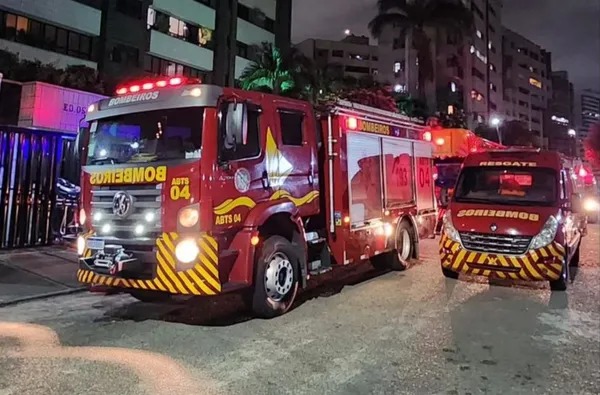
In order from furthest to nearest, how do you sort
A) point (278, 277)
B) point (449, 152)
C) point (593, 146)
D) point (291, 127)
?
point (593, 146) → point (449, 152) → point (291, 127) → point (278, 277)

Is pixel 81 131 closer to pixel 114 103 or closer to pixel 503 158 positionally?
pixel 114 103

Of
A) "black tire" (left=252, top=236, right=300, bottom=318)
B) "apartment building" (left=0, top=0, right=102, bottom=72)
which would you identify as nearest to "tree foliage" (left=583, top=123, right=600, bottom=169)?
"apartment building" (left=0, top=0, right=102, bottom=72)

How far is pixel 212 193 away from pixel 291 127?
1884 mm

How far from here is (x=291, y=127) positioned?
7316mm

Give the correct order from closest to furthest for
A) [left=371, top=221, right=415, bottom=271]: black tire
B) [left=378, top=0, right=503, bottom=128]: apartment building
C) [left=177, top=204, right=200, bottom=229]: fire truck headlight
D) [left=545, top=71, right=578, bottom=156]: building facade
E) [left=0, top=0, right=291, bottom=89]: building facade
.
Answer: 1. [left=177, top=204, right=200, bottom=229]: fire truck headlight
2. [left=371, top=221, right=415, bottom=271]: black tire
3. [left=0, top=0, right=291, bottom=89]: building facade
4. [left=378, top=0, right=503, bottom=128]: apartment building
5. [left=545, top=71, right=578, bottom=156]: building facade

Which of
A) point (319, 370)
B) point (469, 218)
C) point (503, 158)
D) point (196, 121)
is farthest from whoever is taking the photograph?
point (503, 158)

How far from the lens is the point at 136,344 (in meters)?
5.59

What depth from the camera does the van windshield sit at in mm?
8859

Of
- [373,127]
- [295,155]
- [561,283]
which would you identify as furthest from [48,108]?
[561,283]

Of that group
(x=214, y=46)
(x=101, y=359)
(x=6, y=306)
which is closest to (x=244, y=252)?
(x=101, y=359)

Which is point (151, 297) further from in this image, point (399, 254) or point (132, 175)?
point (399, 254)

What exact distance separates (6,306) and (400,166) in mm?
7022

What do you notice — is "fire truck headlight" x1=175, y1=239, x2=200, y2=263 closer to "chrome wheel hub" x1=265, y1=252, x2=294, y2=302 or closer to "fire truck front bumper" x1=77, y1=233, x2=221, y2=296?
"fire truck front bumper" x1=77, y1=233, x2=221, y2=296

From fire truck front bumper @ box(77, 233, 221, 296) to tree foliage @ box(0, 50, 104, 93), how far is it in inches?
622
